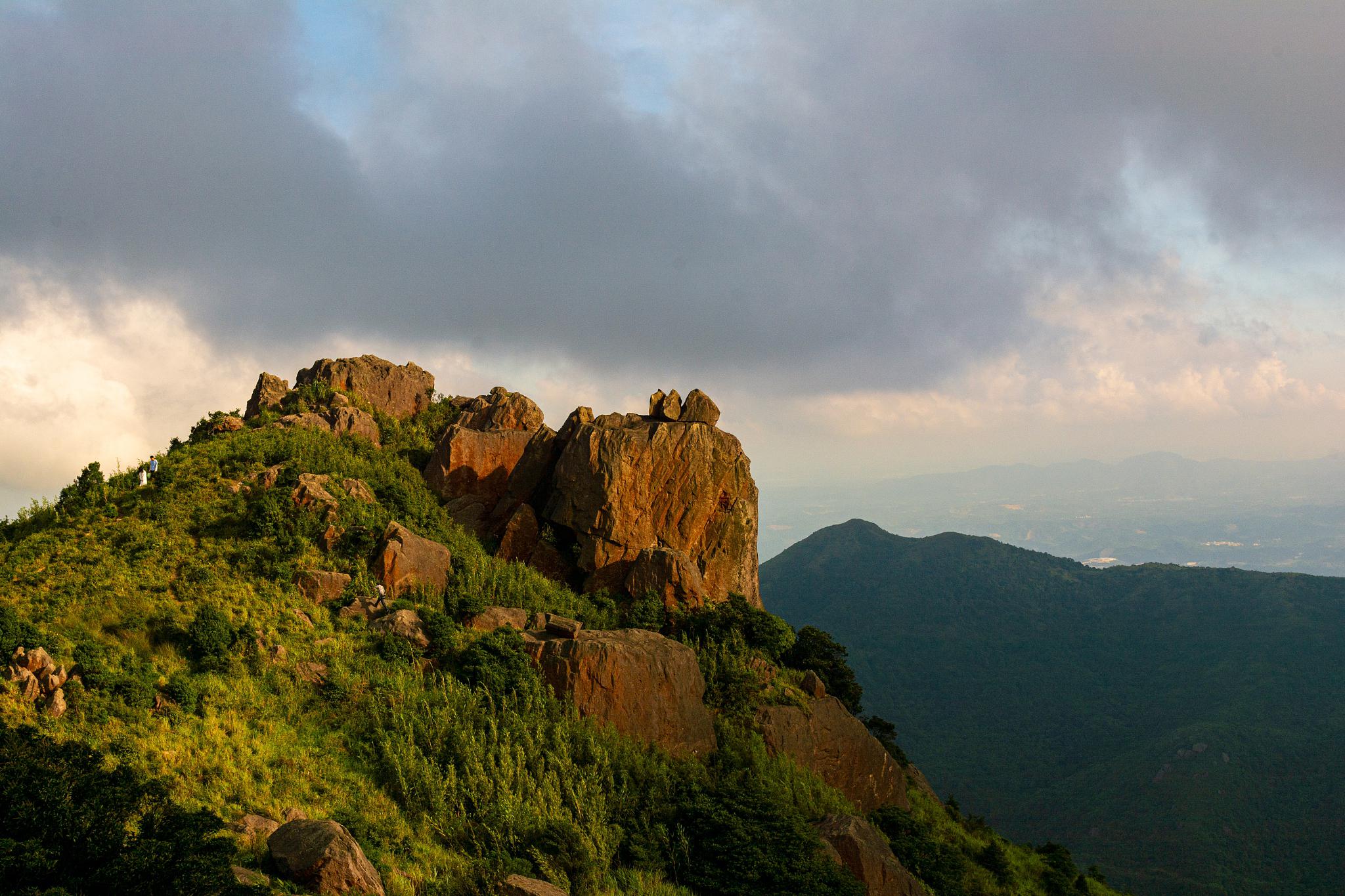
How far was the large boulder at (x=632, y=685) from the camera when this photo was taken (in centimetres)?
2909

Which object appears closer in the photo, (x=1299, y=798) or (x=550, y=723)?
(x=550, y=723)

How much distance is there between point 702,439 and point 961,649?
164171 mm

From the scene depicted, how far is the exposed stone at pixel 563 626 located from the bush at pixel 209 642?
12173 mm

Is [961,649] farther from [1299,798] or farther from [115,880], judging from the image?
[115,880]

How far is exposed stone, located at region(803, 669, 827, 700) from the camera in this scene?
38062 millimetres

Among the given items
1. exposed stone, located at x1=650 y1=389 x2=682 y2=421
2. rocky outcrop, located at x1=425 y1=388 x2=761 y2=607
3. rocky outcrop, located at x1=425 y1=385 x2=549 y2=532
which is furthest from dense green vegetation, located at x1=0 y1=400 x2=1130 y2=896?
exposed stone, located at x1=650 y1=389 x2=682 y2=421

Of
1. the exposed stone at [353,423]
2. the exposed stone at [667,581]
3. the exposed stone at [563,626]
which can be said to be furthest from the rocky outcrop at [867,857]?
the exposed stone at [353,423]

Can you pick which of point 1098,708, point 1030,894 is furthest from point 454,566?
point 1098,708

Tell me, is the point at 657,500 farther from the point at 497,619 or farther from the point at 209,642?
the point at 209,642

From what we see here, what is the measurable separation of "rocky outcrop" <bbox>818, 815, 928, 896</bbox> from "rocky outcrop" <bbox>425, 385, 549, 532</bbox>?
24858 mm

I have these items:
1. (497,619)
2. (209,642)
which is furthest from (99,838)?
(497,619)

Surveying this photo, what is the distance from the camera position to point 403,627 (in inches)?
1202

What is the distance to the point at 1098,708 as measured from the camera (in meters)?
154

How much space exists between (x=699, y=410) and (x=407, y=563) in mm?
19886
